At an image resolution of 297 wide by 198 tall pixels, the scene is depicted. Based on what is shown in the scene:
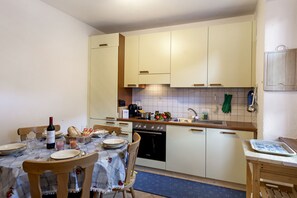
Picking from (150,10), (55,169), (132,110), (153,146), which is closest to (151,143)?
(153,146)

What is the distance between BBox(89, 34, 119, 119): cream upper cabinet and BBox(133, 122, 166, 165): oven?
1.90ft

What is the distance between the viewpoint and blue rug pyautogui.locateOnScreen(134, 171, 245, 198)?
86.6 inches

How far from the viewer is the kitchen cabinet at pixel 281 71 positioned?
1722mm

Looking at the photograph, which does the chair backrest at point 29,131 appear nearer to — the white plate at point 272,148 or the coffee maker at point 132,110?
the coffee maker at point 132,110

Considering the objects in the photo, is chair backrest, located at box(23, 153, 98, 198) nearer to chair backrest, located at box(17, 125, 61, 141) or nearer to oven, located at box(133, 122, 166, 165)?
chair backrest, located at box(17, 125, 61, 141)

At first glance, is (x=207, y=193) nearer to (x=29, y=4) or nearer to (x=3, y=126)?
(x=3, y=126)

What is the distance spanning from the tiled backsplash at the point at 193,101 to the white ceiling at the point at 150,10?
114cm

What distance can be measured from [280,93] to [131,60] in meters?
2.22

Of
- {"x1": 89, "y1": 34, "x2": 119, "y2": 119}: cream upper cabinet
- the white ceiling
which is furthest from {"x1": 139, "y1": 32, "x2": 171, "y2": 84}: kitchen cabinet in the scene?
{"x1": 89, "y1": 34, "x2": 119, "y2": 119}: cream upper cabinet

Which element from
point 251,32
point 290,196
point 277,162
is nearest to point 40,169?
point 277,162

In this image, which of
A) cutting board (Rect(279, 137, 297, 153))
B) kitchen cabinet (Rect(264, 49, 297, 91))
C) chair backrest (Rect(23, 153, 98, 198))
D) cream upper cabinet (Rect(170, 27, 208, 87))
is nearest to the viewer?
chair backrest (Rect(23, 153, 98, 198))

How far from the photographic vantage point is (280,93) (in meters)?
1.78

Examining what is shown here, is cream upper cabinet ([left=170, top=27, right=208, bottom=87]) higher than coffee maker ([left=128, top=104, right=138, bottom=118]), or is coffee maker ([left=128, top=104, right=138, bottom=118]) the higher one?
cream upper cabinet ([left=170, top=27, right=208, bottom=87])

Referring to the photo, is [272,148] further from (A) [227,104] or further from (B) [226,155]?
(A) [227,104]
